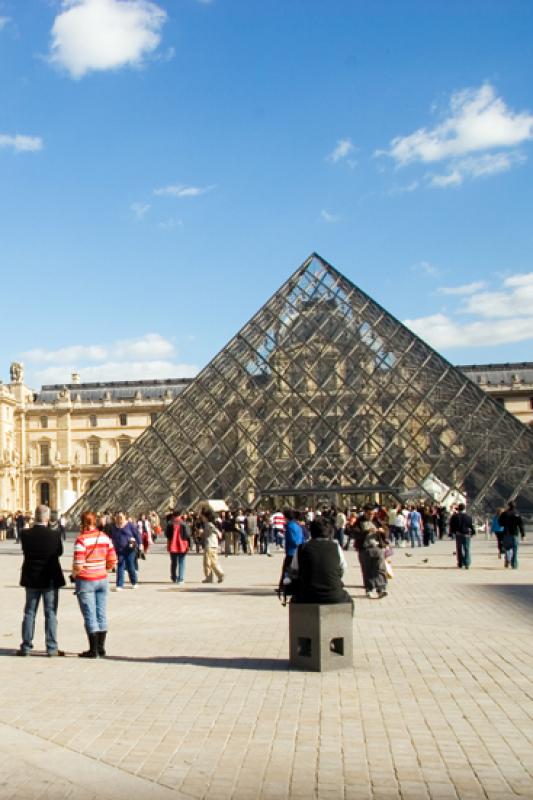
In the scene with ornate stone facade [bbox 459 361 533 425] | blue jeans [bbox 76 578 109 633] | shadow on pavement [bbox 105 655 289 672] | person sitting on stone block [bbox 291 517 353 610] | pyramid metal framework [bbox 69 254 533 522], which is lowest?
shadow on pavement [bbox 105 655 289 672]

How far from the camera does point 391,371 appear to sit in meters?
34.9

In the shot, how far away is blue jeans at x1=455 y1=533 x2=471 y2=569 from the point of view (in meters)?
18.6

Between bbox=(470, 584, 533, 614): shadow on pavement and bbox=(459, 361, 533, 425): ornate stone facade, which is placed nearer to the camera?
bbox=(470, 584, 533, 614): shadow on pavement

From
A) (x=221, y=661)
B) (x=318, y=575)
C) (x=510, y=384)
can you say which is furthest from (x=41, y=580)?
(x=510, y=384)

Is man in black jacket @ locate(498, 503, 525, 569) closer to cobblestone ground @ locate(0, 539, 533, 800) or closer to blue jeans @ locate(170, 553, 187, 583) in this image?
blue jeans @ locate(170, 553, 187, 583)

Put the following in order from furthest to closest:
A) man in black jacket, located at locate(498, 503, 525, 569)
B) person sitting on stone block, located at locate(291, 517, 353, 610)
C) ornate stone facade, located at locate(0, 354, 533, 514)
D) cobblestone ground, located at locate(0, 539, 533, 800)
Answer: ornate stone facade, located at locate(0, 354, 533, 514), man in black jacket, located at locate(498, 503, 525, 569), person sitting on stone block, located at locate(291, 517, 353, 610), cobblestone ground, located at locate(0, 539, 533, 800)

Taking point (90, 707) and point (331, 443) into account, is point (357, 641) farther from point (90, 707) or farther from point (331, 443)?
point (331, 443)

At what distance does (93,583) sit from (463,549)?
35.8 ft

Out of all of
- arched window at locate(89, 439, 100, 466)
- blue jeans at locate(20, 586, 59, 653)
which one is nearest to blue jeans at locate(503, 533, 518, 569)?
blue jeans at locate(20, 586, 59, 653)

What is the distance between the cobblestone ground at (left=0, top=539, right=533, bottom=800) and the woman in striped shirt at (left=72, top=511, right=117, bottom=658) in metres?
0.26

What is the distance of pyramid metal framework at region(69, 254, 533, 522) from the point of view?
32.2 m

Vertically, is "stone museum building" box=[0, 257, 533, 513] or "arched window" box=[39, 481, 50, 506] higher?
"stone museum building" box=[0, 257, 533, 513]

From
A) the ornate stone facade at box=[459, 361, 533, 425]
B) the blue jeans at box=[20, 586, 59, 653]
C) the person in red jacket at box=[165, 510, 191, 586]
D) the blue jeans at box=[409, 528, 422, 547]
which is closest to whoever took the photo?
the blue jeans at box=[20, 586, 59, 653]

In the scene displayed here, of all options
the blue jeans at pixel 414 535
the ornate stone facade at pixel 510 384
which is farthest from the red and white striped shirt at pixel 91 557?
the ornate stone facade at pixel 510 384
